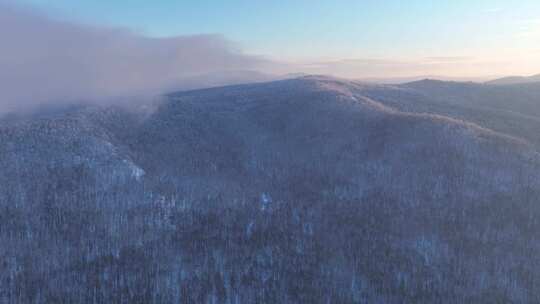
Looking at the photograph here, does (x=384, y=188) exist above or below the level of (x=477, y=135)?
below

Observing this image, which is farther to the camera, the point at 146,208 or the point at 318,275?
the point at 146,208

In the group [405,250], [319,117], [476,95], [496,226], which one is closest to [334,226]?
[405,250]

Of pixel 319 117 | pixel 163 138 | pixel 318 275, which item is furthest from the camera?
pixel 319 117

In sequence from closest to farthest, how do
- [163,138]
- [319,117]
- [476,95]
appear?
[163,138] → [319,117] → [476,95]

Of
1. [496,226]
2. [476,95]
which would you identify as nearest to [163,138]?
[496,226]

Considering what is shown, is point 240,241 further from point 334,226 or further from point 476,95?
point 476,95

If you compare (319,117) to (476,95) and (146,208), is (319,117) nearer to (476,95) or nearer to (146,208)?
(146,208)
